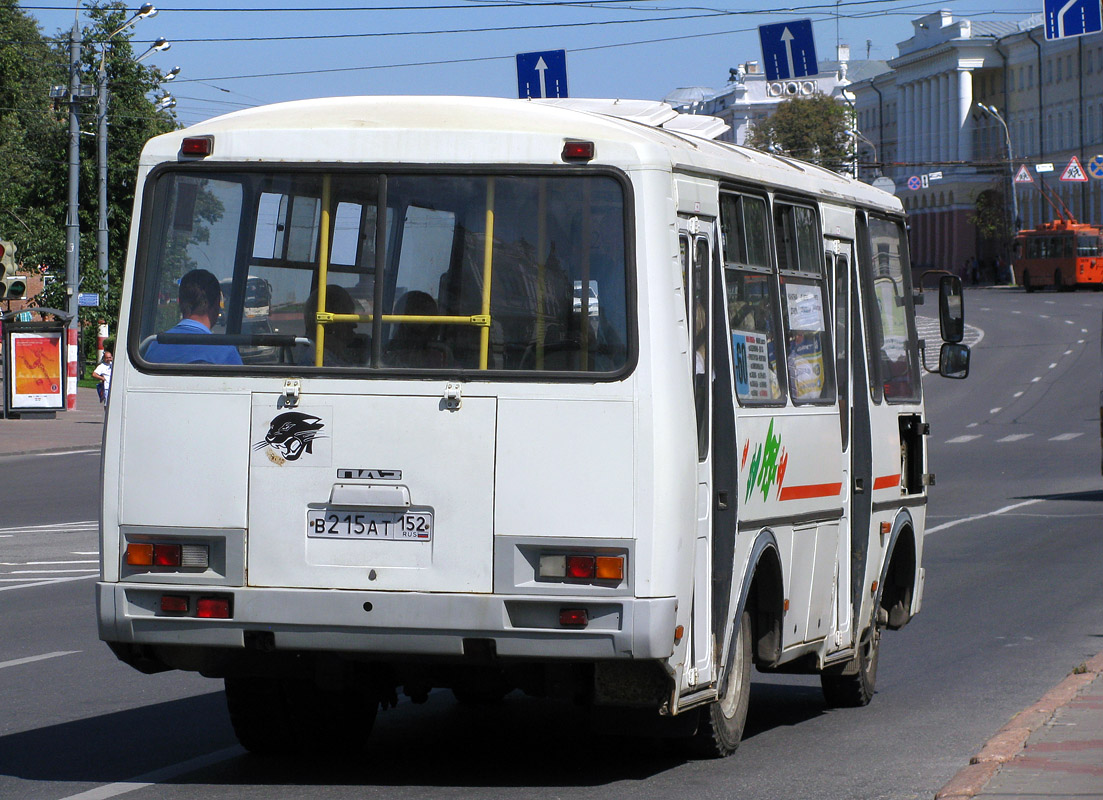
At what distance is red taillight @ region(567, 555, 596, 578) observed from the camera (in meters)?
6.82

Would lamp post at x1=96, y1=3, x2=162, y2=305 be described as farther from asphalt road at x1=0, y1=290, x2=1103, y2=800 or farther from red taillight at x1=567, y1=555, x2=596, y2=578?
red taillight at x1=567, y1=555, x2=596, y2=578

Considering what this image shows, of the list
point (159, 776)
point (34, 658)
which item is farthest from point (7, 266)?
point (159, 776)

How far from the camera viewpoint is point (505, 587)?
22.5ft

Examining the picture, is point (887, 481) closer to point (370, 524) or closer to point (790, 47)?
point (370, 524)

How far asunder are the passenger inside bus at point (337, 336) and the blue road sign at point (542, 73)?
22.7 m

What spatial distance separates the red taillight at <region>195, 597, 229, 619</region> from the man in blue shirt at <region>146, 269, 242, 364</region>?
0.87 m

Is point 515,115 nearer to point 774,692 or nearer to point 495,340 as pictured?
point 495,340

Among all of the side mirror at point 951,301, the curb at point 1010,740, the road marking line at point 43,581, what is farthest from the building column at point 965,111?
the curb at point 1010,740

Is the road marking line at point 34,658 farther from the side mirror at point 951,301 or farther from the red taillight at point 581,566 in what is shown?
the side mirror at point 951,301

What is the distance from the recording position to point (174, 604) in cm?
706

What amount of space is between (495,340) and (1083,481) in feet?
82.6

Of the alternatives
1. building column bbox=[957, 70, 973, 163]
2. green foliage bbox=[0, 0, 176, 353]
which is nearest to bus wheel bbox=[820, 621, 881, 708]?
green foliage bbox=[0, 0, 176, 353]

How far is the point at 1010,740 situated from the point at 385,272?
3081mm

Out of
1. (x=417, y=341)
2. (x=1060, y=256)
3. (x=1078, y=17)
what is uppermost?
(x=1060, y=256)
